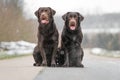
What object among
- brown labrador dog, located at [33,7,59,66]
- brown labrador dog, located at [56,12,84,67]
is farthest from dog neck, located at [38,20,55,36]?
brown labrador dog, located at [56,12,84,67]

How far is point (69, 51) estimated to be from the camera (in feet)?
36.6

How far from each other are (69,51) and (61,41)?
28cm

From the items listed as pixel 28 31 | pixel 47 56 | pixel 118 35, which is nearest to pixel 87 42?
pixel 118 35

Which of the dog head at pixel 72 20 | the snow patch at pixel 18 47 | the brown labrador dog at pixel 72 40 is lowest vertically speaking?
the snow patch at pixel 18 47

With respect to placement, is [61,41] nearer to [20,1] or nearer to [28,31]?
[20,1]

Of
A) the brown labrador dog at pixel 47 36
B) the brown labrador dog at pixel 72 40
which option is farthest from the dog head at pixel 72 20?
the brown labrador dog at pixel 47 36

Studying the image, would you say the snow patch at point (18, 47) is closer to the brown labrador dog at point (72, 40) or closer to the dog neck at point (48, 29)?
the brown labrador dog at point (72, 40)

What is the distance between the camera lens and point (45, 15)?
1067 centimetres

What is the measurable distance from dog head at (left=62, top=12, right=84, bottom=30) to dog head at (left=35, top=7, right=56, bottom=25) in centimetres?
31

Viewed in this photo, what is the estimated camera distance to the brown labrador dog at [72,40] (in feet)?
35.7

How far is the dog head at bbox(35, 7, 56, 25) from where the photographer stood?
35.1 ft

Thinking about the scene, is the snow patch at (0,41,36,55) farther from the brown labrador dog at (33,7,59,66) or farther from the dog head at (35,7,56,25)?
the dog head at (35,7,56,25)

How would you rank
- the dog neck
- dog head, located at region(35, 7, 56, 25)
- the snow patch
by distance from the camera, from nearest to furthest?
dog head, located at region(35, 7, 56, 25) → the dog neck → the snow patch

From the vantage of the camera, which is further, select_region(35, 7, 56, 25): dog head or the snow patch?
the snow patch
